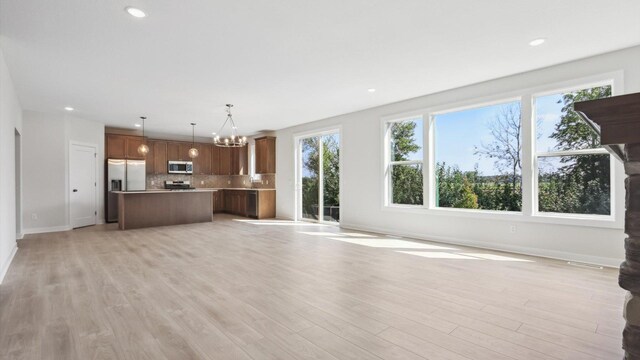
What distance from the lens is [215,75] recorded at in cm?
457

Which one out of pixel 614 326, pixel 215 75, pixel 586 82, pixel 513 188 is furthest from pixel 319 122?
pixel 614 326

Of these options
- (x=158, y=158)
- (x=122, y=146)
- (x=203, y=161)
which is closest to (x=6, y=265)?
(x=122, y=146)

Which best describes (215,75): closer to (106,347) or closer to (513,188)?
(106,347)

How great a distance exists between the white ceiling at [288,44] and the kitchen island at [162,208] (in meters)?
2.42

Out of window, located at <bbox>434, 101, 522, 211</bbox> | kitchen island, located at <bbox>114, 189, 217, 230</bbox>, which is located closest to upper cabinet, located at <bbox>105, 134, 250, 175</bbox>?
kitchen island, located at <bbox>114, 189, 217, 230</bbox>

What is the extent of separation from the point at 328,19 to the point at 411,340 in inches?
114

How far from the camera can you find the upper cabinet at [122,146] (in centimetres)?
853

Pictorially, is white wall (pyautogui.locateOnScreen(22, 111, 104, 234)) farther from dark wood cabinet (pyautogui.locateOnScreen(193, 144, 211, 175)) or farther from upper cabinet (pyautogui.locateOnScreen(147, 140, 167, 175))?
dark wood cabinet (pyautogui.locateOnScreen(193, 144, 211, 175))

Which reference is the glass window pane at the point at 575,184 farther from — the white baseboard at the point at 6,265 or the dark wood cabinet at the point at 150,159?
the dark wood cabinet at the point at 150,159

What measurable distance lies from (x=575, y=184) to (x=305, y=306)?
13.5 feet

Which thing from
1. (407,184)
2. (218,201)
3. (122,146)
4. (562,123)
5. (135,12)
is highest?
(135,12)

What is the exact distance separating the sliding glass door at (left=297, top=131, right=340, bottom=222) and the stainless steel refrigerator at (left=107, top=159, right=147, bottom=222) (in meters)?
4.61

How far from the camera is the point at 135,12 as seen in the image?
287 centimetres

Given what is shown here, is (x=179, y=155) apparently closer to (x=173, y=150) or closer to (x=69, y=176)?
(x=173, y=150)
